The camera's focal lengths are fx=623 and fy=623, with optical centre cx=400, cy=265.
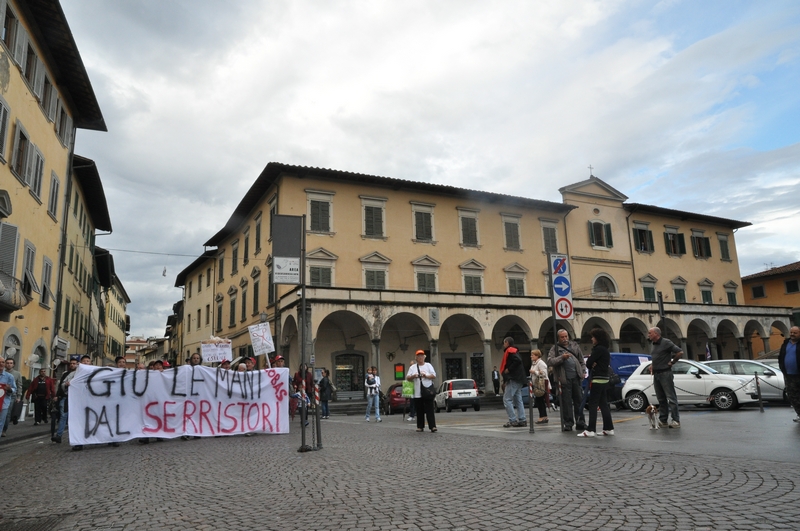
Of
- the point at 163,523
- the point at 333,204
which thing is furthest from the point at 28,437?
the point at 333,204

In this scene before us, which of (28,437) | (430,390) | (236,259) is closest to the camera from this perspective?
(430,390)

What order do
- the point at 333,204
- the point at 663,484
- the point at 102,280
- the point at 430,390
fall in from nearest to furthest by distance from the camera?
the point at 663,484 → the point at 430,390 → the point at 333,204 → the point at 102,280

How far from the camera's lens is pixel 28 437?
15297mm

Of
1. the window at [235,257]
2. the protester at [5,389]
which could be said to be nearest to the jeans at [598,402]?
the protester at [5,389]

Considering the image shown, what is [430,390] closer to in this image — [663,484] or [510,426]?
[510,426]

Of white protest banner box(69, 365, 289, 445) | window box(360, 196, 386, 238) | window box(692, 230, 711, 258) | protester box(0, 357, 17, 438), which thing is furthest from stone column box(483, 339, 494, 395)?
protester box(0, 357, 17, 438)

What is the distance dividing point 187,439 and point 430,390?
5.16m

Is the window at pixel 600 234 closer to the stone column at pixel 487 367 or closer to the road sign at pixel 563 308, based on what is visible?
the stone column at pixel 487 367

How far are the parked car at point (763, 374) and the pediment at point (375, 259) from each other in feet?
61.1

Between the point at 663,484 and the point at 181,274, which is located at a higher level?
the point at 181,274

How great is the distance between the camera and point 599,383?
994cm

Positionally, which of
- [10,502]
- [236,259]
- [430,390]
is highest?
[236,259]

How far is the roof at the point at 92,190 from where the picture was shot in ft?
96.1

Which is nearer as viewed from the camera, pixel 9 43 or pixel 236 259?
pixel 9 43
